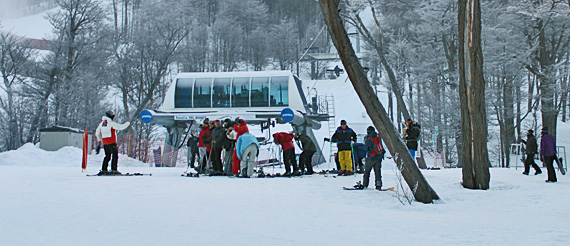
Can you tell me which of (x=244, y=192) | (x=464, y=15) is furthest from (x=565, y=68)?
(x=244, y=192)

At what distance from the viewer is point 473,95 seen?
10.8 metres

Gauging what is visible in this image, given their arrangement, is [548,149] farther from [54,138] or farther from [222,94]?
[54,138]

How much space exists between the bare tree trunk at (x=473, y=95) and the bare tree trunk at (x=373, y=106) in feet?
8.98

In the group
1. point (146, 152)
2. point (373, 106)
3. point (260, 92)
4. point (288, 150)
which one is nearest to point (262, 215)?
point (373, 106)

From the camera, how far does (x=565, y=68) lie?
76.7ft

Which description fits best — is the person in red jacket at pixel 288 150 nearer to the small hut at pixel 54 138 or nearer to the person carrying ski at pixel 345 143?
the person carrying ski at pixel 345 143

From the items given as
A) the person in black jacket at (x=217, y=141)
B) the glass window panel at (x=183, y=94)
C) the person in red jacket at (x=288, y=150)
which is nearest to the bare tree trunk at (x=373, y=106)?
the person in red jacket at (x=288, y=150)

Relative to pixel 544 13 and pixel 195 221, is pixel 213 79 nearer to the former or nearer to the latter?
pixel 544 13

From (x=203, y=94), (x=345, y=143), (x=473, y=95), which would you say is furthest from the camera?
(x=203, y=94)

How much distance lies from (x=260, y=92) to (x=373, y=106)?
16.5 m

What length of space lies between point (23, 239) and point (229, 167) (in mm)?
9106

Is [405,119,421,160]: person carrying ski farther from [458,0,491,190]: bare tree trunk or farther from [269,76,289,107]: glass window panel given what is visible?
[269,76,289,107]: glass window panel

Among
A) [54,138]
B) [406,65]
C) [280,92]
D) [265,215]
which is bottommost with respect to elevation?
[265,215]

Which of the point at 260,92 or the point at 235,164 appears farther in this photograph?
the point at 260,92
